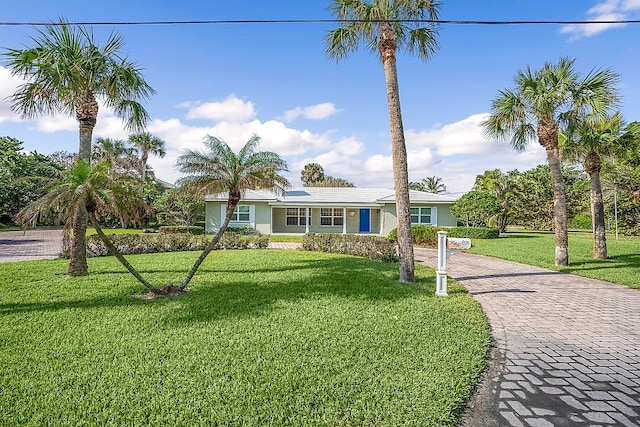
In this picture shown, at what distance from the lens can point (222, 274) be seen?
9.49m

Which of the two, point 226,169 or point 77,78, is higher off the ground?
point 77,78

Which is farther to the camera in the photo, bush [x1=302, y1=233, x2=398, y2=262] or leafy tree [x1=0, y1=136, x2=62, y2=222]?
leafy tree [x1=0, y1=136, x2=62, y2=222]

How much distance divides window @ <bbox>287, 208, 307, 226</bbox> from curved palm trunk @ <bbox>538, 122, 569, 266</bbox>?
60.0ft

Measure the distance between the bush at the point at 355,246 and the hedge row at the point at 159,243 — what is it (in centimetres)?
265

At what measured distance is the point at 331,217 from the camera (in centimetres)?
2744

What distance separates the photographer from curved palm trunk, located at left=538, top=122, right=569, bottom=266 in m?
11.4

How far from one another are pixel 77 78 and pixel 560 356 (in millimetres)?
11149

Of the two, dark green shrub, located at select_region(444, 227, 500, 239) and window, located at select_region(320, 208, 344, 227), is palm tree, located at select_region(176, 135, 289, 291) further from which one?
window, located at select_region(320, 208, 344, 227)

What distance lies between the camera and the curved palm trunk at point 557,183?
447 inches

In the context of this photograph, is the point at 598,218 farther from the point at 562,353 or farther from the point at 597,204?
the point at 562,353

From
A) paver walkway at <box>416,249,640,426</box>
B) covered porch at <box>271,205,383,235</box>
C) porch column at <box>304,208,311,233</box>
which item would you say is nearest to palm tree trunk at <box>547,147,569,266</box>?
paver walkway at <box>416,249,640,426</box>

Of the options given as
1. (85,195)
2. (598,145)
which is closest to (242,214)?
(85,195)

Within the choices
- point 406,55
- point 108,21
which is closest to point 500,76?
point 406,55

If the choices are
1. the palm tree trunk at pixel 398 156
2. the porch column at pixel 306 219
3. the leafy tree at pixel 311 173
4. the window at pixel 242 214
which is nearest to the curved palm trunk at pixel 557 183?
the palm tree trunk at pixel 398 156
